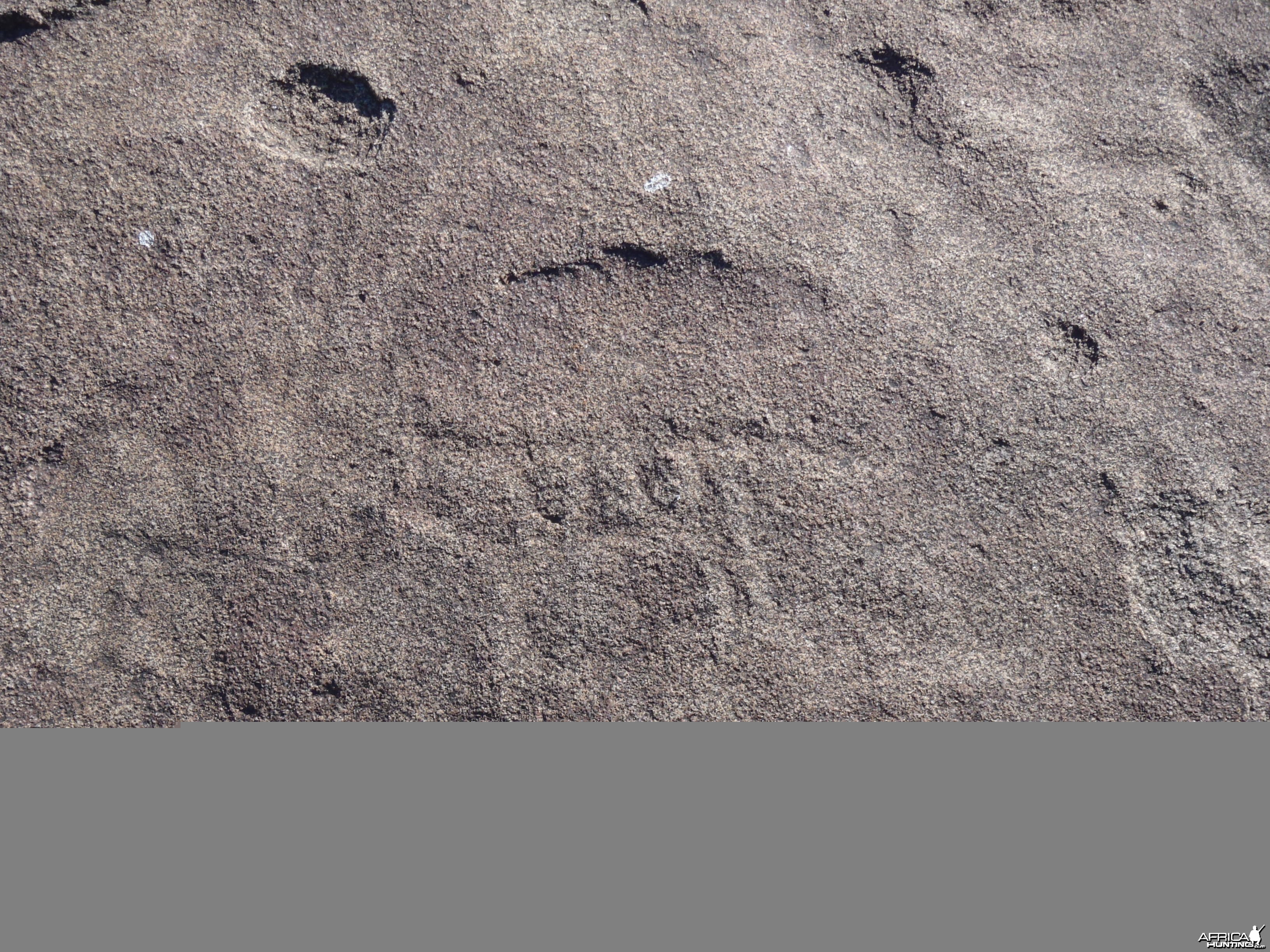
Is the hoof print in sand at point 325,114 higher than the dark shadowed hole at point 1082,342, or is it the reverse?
the dark shadowed hole at point 1082,342

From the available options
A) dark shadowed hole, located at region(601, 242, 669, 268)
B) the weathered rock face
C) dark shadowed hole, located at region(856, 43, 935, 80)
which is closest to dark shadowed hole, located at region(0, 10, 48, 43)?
the weathered rock face

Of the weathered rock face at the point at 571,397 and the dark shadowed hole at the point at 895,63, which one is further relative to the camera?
the dark shadowed hole at the point at 895,63

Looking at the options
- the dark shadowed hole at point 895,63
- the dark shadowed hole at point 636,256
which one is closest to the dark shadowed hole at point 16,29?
the dark shadowed hole at point 636,256

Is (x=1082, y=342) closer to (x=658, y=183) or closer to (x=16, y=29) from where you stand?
(x=658, y=183)

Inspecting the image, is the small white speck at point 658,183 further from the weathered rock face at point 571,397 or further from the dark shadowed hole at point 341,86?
the dark shadowed hole at point 341,86

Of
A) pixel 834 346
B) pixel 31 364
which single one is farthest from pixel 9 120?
pixel 834 346

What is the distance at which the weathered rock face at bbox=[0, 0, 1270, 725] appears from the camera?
1147mm

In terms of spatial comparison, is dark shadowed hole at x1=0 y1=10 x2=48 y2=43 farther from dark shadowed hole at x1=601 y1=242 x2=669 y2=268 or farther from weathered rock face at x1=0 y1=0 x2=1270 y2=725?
dark shadowed hole at x1=601 y1=242 x2=669 y2=268

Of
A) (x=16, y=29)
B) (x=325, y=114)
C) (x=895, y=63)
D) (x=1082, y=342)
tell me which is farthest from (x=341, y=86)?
(x=1082, y=342)

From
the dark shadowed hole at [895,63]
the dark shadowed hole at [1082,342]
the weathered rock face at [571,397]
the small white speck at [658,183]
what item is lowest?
the weathered rock face at [571,397]

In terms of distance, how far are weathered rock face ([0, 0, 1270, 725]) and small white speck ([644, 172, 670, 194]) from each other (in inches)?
0.6

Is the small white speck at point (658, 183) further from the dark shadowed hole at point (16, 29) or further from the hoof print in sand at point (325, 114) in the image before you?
the dark shadowed hole at point (16, 29)

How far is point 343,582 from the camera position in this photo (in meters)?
1.15

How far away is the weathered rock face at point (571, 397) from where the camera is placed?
3.76 ft
